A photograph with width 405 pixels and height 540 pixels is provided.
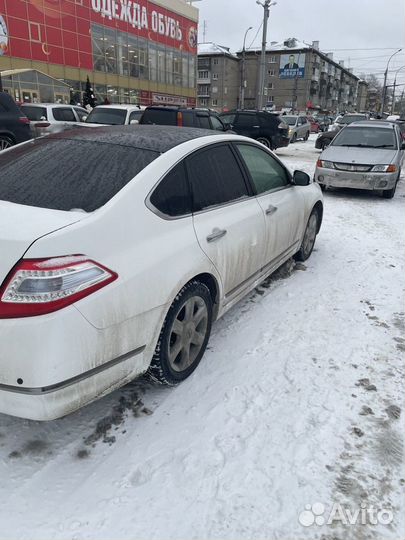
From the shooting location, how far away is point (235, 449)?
7.85 feet

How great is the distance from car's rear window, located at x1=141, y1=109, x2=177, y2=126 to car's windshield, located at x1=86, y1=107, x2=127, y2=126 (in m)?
1.66

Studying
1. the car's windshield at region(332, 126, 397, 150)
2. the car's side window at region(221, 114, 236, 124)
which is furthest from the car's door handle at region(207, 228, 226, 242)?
the car's side window at region(221, 114, 236, 124)

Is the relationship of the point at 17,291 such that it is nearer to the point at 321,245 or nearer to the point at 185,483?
the point at 185,483

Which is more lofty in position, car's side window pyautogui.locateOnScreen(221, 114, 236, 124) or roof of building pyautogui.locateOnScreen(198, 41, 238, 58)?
roof of building pyautogui.locateOnScreen(198, 41, 238, 58)

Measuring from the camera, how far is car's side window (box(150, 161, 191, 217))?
8.57ft

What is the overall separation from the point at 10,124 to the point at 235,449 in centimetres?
1077

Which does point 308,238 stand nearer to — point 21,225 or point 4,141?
point 21,225

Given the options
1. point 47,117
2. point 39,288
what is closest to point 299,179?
point 39,288

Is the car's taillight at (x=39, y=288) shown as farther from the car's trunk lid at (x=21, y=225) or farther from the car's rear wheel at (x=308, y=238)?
the car's rear wheel at (x=308, y=238)

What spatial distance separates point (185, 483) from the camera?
2.17m

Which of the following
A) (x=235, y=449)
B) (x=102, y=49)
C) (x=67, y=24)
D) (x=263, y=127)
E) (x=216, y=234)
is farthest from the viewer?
(x=102, y=49)

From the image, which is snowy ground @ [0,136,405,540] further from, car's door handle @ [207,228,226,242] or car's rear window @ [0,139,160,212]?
car's rear window @ [0,139,160,212]

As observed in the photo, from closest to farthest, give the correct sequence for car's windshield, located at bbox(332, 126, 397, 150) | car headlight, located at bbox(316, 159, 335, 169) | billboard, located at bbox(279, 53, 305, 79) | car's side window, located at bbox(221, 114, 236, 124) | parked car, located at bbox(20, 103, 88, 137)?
car headlight, located at bbox(316, 159, 335, 169) → car's windshield, located at bbox(332, 126, 397, 150) → parked car, located at bbox(20, 103, 88, 137) → car's side window, located at bbox(221, 114, 236, 124) → billboard, located at bbox(279, 53, 305, 79)

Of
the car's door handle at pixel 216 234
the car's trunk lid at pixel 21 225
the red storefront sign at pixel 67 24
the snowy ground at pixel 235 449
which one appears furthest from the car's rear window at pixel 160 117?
the red storefront sign at pixel 67 24
